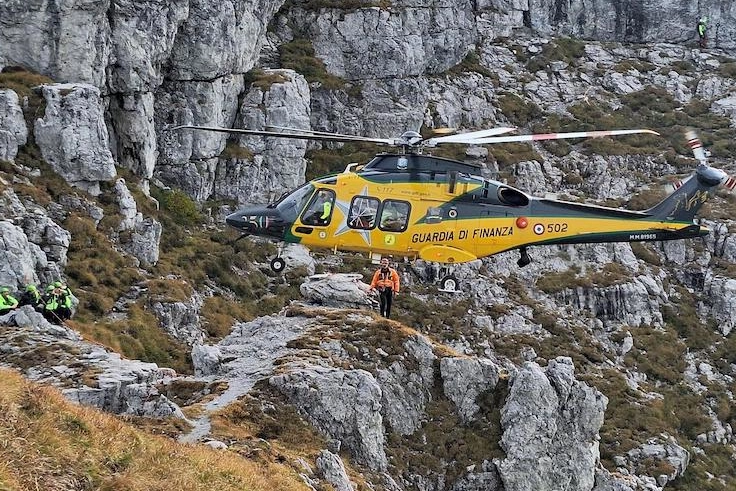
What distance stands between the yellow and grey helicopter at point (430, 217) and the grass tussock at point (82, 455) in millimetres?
10439

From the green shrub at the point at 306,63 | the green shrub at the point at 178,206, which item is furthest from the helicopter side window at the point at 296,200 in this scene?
the green shrub at the point at 306,63

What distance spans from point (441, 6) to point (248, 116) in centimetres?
2671

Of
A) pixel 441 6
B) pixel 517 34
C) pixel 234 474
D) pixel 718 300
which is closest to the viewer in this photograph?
pixel 234 474

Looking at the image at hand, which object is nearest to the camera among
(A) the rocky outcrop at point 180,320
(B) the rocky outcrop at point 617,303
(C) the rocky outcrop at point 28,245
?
(C) the rocky outcrop at point 28,245

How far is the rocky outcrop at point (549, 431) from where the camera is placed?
2131 centimetres

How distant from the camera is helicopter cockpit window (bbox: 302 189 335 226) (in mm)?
20391

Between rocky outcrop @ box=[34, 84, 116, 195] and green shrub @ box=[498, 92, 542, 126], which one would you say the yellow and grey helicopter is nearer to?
rocky outcrop @ box=[34, 84, 116, 195]

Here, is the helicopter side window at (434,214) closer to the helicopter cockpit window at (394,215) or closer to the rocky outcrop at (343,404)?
the helicopter cockpit window at (394,215)

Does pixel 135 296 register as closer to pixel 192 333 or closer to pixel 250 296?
pixel 192 333

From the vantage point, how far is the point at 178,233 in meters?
43.4

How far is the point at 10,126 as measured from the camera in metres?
33.1

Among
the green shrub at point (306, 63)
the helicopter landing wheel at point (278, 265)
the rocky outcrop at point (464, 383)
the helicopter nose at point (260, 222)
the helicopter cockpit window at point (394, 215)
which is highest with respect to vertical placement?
the green shrub at point (306, 63)

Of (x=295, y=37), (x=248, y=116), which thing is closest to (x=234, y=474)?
(x=248, y=116)

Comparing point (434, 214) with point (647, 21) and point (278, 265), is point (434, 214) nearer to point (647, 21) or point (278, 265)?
point (278, 265)
